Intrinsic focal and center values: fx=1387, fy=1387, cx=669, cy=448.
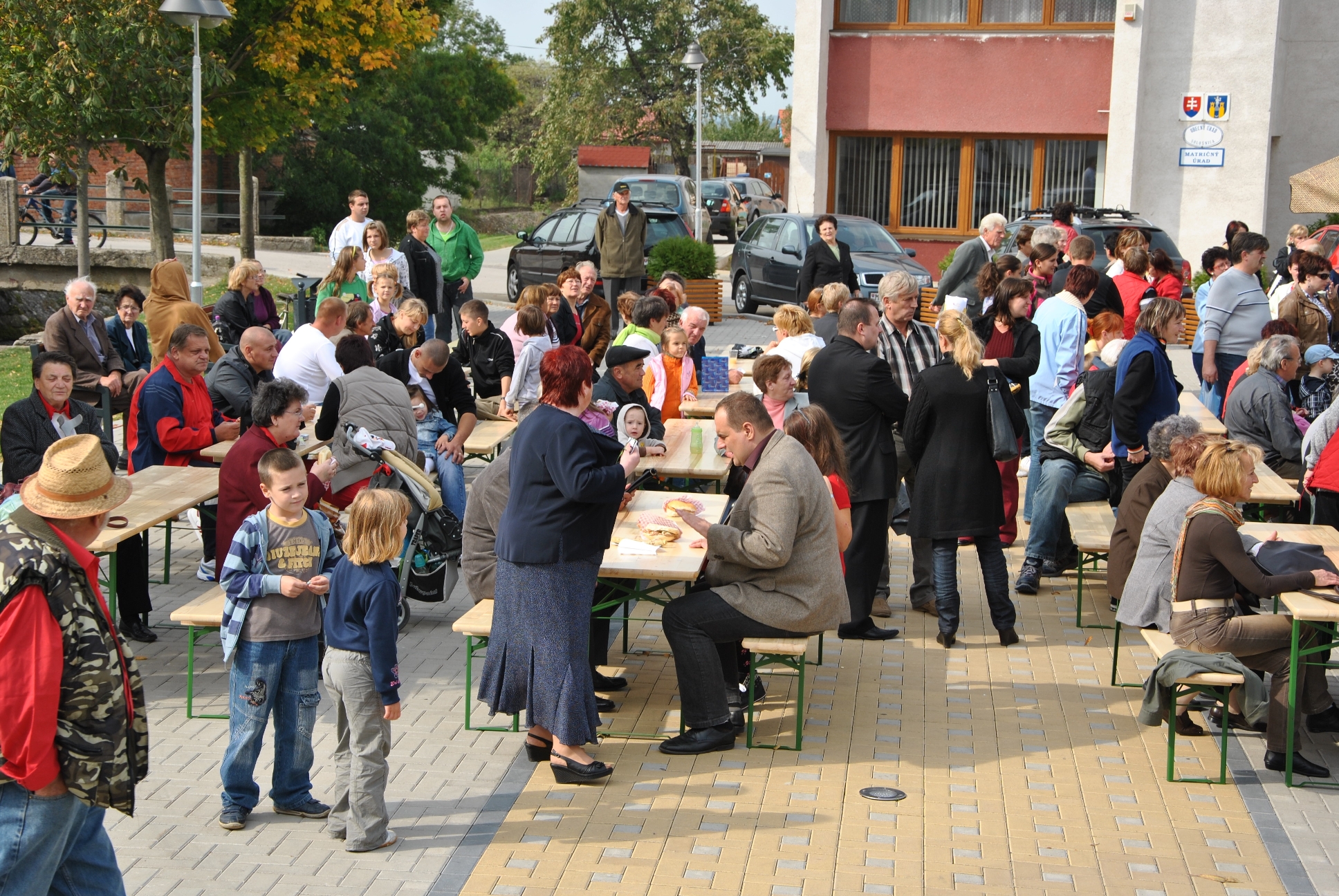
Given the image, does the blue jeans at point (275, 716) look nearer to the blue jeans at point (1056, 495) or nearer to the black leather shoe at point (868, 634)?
the black leather shoe at point (868, 634)

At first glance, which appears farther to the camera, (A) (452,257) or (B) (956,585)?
(A) (452,257)

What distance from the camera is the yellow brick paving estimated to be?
5391 mm

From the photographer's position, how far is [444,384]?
30.7 ft

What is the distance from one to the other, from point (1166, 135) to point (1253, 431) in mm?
16415

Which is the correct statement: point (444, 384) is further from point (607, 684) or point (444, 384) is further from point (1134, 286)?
point (1134, 286)

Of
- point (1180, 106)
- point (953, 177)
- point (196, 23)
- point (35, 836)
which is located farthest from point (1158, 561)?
point (953, 177)

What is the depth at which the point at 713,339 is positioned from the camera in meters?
20.1

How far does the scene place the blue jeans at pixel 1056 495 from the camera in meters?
9.34

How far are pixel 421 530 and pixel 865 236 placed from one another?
1455cm

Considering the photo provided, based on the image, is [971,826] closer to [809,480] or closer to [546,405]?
[809,480]

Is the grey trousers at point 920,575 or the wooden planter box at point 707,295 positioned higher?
the wooden planter box at point 707,295

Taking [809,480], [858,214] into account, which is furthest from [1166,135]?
[809,480]

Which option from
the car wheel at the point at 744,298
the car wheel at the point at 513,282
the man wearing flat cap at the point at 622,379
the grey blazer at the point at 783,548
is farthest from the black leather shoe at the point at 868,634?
the car wheel at the point at 513,282

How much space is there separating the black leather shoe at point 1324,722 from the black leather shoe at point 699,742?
2.95 meters
